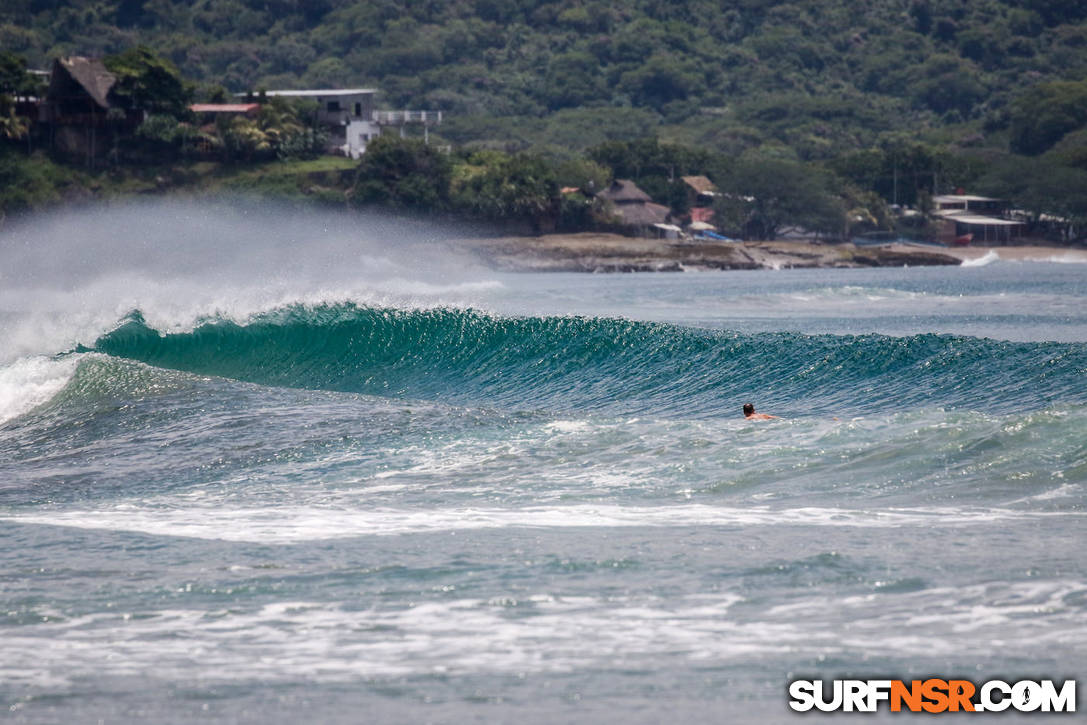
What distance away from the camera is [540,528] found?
35.3 ft

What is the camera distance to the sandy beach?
94875 millimetres

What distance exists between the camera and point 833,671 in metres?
7.25

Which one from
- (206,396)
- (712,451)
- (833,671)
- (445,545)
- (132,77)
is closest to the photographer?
(833,671)

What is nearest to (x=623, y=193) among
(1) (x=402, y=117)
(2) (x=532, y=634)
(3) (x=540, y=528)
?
(1) (x=402, y=117)

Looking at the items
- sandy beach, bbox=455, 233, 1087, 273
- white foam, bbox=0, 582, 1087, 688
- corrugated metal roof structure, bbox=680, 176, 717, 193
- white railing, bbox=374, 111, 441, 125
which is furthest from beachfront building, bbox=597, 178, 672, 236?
white foam, bbox=0, 582, 1087, 688

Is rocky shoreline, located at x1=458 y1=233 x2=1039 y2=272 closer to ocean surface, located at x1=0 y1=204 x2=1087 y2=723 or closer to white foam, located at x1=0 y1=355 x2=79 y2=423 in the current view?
ocean surface, located at x1=0 y1=204 x2=1087 y2=723

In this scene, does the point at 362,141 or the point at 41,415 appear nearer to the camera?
the point at 41,415

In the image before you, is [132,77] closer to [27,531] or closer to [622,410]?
[622,410]

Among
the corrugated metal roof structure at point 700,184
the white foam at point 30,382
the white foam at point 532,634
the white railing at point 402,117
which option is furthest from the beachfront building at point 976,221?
the white foam at point 532,634

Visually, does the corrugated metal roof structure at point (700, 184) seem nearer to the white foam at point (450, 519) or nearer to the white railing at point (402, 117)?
the white railing at point (402, 117)

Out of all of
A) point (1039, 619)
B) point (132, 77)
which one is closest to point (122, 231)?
point (132, 77)

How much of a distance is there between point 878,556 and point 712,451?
4296mm

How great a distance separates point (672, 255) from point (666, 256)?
0.46m

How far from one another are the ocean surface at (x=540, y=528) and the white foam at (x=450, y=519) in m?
0.04
